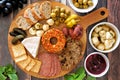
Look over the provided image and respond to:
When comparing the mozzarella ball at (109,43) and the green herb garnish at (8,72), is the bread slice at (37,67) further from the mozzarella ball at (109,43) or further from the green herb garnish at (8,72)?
the mozzarella ball at (109,43)

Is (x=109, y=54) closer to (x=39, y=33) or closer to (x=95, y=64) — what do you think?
(x=95, y=64)

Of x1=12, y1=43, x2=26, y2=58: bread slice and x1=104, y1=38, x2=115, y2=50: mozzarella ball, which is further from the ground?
x1=12, y1=43, x2=26, y2=58: bread slice

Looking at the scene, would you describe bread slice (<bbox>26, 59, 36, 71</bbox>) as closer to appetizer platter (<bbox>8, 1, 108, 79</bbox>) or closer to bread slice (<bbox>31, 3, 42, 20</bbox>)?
appetizer platter (<bbox>8, 1, 108, 79</bbox>)

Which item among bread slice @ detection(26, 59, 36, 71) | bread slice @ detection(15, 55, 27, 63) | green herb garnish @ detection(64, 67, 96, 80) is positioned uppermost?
bread slice @ detection(15, 55, 27, 63)

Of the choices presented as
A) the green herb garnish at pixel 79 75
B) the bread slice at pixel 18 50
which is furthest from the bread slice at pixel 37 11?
the green herb garnish at pixel 79 75

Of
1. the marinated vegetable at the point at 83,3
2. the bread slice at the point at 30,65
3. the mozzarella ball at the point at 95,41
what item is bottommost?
the bread slice at the point at 30,65

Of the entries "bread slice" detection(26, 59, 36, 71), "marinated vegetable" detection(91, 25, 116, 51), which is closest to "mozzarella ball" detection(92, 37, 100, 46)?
"marinated vegetable" detection(91, 25, 116, 51)

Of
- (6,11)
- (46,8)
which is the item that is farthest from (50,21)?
(6,11)

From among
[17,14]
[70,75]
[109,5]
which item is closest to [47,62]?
[70,75]

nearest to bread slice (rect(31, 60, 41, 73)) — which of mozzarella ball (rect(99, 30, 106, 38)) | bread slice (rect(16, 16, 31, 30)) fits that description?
bread slice (rect(16, 16, 31, 30))
